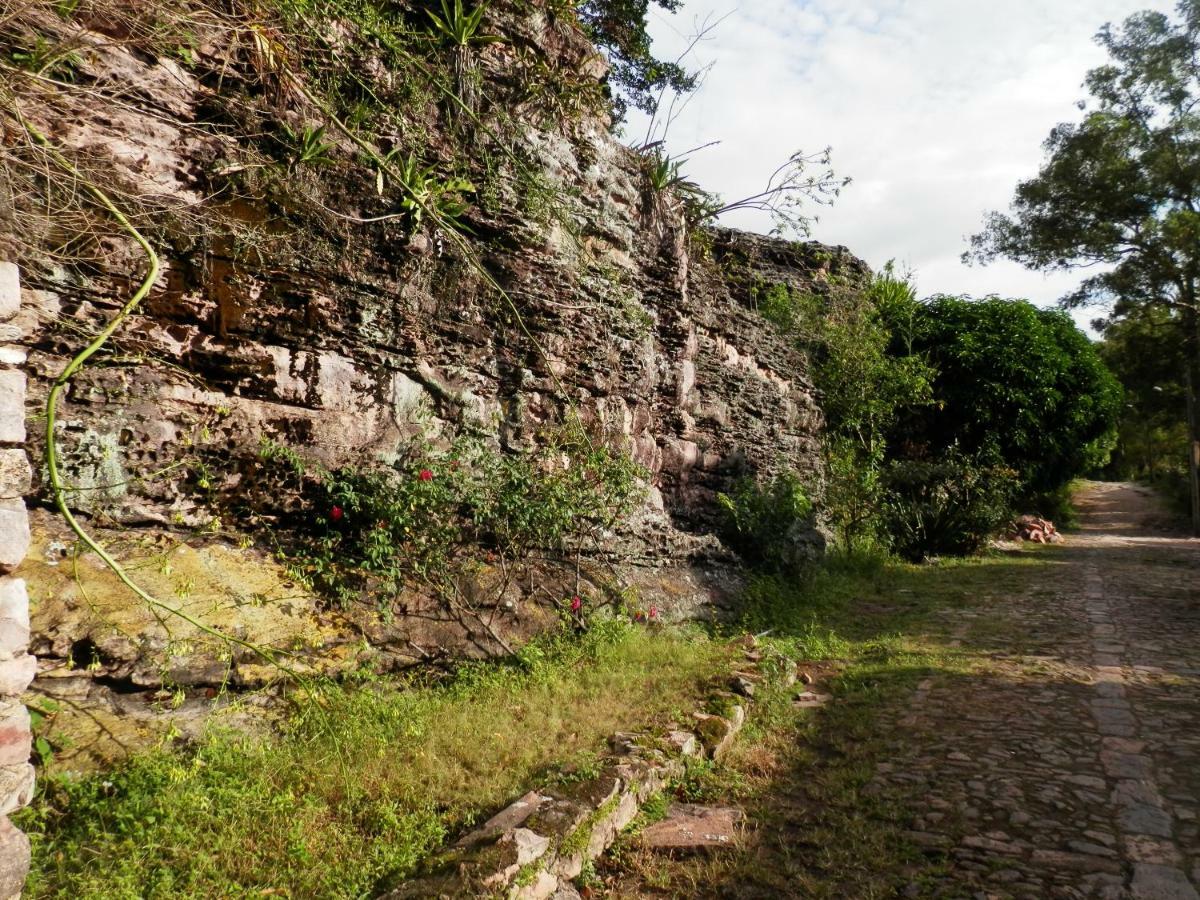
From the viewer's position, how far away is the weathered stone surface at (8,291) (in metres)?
2.33

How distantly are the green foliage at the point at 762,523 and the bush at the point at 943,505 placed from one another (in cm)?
348

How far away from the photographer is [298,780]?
3117mm

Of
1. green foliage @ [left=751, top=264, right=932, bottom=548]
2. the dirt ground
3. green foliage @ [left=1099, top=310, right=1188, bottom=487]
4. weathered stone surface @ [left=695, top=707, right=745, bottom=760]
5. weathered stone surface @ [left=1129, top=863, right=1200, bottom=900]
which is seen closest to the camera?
weathered stone surface @ [left=1129, top=863, right=1200, bottom=900]

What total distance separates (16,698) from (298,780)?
3.70ft

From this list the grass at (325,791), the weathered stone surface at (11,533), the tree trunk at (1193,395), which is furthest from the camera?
the tree trunk at (1193,395)

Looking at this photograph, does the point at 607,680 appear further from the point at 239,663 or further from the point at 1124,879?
the point at 1124,879

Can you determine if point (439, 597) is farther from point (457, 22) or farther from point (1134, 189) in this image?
point (1134, 189)

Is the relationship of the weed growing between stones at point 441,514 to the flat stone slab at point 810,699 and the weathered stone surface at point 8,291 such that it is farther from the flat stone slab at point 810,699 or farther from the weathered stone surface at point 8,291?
the weathered stone surface at point 8,291

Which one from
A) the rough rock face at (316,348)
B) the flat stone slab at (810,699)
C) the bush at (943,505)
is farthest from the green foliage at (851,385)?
the flat stone slab at (810,699)

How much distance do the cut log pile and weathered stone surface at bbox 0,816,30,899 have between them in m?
15.5

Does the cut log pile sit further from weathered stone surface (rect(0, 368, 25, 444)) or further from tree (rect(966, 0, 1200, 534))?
weathered stone surface (rect(0, 368, 25, 444))

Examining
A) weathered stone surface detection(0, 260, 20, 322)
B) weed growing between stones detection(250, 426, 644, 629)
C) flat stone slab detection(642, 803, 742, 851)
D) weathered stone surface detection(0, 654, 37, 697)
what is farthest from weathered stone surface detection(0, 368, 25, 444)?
flat stone slab detection(642, 803, 742, 851)

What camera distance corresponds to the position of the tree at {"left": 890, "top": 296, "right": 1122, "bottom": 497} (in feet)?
42.5

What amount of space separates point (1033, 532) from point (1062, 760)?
42.1 ft
